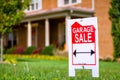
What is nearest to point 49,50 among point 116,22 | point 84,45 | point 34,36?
point 34,36

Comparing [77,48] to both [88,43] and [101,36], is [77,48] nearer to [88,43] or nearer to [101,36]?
[88,43]

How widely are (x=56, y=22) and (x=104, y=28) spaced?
553 cm

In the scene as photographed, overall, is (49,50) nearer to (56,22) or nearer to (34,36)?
(56,22)

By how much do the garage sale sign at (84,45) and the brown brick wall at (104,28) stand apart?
20.6 meters

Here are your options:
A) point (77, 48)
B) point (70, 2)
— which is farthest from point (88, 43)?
point (70, 2)

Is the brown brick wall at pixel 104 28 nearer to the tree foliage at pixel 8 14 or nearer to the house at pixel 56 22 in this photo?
the house at pixel 56 22

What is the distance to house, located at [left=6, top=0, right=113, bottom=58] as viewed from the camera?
2916cm

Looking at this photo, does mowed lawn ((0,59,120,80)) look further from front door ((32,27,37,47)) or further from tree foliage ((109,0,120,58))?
front door ((32,27,37,47))

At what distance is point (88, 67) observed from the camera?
8438 mm

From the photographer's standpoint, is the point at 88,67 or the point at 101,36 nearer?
the point at 88,67

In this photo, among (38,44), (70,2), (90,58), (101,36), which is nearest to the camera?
(90,58)

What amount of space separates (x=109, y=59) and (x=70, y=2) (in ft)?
24.3

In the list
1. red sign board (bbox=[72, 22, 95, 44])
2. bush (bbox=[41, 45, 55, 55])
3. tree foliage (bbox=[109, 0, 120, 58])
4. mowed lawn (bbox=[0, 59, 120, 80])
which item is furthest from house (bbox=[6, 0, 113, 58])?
red sign board (bbox=[72, 22, 95, 44])

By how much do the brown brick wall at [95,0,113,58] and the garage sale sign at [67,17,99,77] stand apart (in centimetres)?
2060
